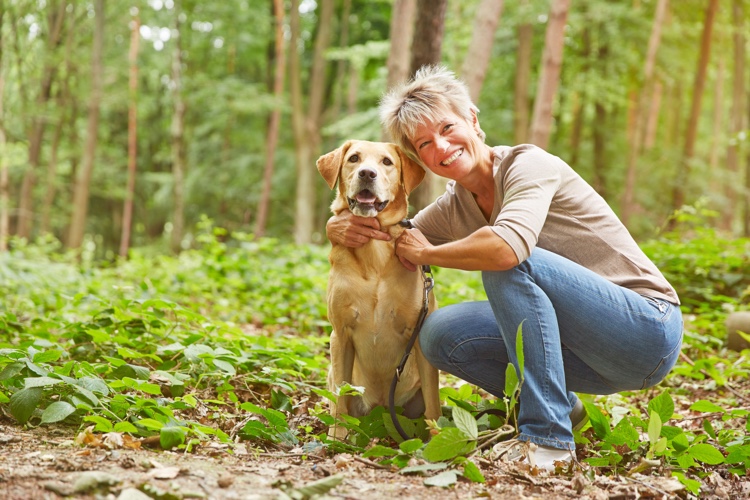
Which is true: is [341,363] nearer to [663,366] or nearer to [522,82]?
[663,366]

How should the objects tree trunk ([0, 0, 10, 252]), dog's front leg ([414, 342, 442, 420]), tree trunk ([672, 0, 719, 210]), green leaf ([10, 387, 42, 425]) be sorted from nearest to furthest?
1. green leaf ([10, 387, 42, 425])
2. dog's front leg ([414, 342, 442, 420])
3. tree trunk ([672, 0, 719, 210])
4. tree trunk ([0, 0, 10, 252])

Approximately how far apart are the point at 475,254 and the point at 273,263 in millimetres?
5747

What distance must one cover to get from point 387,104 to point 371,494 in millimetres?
1910

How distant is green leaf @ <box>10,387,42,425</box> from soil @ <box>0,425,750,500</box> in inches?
2.9

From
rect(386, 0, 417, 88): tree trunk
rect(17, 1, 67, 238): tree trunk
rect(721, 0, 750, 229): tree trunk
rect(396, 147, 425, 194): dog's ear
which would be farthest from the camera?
rect(721, 0, 750, 229): tree trunk

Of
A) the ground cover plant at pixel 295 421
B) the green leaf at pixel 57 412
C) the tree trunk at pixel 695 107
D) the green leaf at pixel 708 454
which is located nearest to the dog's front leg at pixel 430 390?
the ground cover plant at pixel 295 421

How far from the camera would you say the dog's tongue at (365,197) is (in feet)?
10.6

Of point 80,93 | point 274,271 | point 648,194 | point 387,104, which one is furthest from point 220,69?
point 387,104

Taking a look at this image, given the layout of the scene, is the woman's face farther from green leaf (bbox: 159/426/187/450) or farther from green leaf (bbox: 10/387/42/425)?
green leaf (bbox: 10/387/42/425)

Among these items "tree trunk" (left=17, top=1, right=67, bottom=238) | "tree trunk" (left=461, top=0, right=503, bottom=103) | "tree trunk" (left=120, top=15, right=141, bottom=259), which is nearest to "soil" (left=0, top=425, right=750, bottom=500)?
"tree trunk" (left=461, top=0, right=503, bottom=103)

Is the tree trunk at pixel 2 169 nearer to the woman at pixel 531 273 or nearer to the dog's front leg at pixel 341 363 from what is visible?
the dog's front leg at pixel 341 363

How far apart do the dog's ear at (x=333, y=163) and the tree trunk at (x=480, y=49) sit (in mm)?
5365

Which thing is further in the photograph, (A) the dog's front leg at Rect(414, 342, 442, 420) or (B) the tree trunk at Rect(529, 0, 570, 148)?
(B) the tree trunk at Rect(529, 0, 570, 148)

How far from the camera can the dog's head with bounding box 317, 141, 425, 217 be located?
3.23 meters
